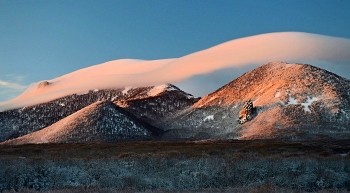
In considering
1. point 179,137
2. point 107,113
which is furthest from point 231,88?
point 107,113

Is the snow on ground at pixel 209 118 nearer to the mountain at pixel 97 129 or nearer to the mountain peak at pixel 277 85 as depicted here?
the mountain peak at pixel 277 85

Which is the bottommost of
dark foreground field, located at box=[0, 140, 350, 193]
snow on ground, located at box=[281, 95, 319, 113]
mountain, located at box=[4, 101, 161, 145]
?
dark foreground field, located at box=[0, 140, 350, 193]

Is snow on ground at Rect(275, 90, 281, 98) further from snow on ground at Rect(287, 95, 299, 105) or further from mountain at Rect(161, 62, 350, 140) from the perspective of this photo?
snow on ground at Rect(287, 95, 299, 105)

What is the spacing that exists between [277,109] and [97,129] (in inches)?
2206

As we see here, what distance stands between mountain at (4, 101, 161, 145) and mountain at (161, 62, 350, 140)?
11942mm

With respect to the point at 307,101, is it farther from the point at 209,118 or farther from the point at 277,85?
the point at 209,118

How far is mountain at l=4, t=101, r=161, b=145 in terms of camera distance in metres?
124

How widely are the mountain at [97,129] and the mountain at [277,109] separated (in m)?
11.9

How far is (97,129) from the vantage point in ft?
426

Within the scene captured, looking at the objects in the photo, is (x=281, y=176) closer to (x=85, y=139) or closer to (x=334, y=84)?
(x=85, y=139)

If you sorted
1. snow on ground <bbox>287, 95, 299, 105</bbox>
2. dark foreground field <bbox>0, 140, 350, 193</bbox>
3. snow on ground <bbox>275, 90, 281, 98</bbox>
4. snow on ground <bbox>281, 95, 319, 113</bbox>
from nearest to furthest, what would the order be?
dark foreground field <bbox>0, 140, 350, 193</bbox>
snow on ground <bbox>281, 95, 319, 113</bbox>
snow on ground <bbox>287, 95, 299, 105</bbox>
snow on ground <bbox>275, 90, 281, 98</bbox>

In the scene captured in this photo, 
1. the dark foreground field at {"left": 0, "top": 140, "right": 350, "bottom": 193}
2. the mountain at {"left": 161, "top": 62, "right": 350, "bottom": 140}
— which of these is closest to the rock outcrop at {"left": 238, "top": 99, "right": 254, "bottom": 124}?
the mountain at {"left": 161, "top": 62, "right": 350, "bottom": 140}

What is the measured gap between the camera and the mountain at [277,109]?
113188 millimetres

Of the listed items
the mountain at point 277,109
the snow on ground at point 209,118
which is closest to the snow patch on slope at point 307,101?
the mountain at point 277,109
